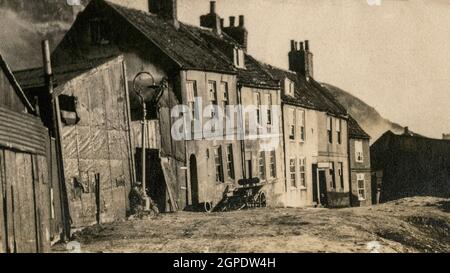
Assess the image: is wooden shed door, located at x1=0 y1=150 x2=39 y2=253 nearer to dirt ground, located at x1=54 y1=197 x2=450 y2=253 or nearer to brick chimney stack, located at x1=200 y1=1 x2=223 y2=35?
dirt ground, located at x1=54 y1=197 x2=450 y2=253

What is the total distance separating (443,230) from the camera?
11883 millimetres

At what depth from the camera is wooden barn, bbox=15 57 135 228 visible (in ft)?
39.7

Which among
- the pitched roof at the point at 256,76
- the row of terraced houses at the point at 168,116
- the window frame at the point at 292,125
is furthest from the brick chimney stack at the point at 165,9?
the window frame at the point at 292,125

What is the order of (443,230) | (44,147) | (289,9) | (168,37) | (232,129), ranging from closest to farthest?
(44,147) → (443,230) → (289,9) → (232,129) → (168,37)

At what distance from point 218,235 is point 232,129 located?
6.08m

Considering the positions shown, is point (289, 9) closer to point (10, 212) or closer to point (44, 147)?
point (44, 147)

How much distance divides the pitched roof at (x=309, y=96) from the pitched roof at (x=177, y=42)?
2403 mm

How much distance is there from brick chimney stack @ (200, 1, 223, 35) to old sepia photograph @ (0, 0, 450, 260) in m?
0.13

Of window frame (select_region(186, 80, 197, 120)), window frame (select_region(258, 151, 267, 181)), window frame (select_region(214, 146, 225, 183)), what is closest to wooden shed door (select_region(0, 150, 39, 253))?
window frame (select_region(186, 80, 197, 120))

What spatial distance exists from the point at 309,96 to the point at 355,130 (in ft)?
14.2

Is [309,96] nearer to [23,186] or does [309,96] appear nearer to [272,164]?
[272,164]

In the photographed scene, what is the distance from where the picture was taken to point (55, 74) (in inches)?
522

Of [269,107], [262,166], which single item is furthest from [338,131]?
[262,166]
